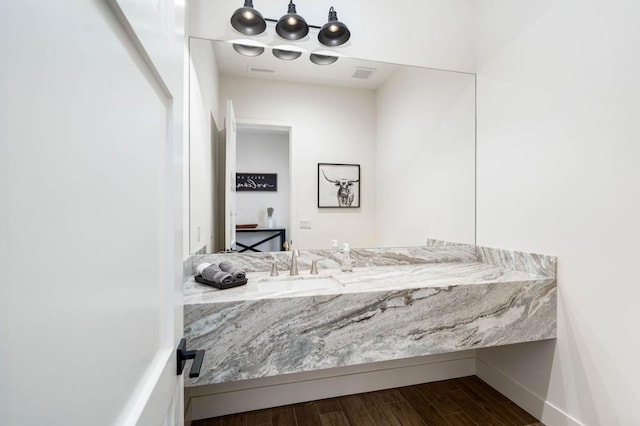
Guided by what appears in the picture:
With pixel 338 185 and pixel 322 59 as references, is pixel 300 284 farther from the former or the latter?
pixel 322 59

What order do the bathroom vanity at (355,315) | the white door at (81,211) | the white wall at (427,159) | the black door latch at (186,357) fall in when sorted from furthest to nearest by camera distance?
the white wall at (427,159) → the bathroom vanity at (355,315) → the black door latch at (186,357) → the white door at (81,211)

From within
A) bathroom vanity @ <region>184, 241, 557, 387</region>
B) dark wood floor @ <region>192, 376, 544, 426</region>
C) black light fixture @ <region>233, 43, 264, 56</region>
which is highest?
black light fixture @ <region>233, 43, 264, 56</region>

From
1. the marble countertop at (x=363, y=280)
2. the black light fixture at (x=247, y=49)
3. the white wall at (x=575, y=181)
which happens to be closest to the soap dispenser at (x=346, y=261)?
the marble countertop at (x=363, y=280)

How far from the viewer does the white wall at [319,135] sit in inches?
71.7

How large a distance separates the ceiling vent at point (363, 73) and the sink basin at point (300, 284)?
130cm

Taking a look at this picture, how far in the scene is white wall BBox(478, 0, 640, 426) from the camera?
1.26 metres

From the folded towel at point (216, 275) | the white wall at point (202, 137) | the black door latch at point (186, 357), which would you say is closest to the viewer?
the black door latch at point (186, 357)

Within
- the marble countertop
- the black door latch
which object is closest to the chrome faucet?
the marble countertop

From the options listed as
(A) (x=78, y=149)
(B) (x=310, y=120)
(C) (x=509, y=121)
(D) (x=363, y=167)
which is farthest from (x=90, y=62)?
(C) (x=509, y=121)

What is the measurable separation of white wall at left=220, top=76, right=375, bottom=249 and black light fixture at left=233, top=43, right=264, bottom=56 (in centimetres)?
15

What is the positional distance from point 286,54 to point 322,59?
0.22 m

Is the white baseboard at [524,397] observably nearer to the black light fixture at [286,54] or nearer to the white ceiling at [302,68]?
the white ceiling at [302,68]

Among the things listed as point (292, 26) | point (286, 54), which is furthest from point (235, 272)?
point (292, 26)

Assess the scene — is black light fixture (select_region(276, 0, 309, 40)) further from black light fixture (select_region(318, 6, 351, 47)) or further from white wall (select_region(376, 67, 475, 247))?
→ white wall (select_region(376, 67, 475, 247))
